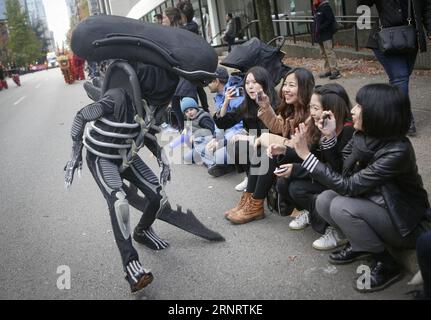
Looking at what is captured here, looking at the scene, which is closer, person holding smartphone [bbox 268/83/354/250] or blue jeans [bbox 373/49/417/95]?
person holding smartphone [bbox 268/83/354/250]

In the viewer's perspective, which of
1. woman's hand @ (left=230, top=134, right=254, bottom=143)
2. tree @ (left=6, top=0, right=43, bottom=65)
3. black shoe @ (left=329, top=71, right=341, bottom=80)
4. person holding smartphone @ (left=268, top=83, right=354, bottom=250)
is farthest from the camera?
tree @ (left=6, top=0, right=43, bottom=65)

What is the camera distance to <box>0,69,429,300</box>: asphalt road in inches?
119

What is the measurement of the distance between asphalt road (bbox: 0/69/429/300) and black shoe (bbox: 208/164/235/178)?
92 mm

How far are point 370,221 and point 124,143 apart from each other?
1669 mm

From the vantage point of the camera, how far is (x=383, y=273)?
2797 mm

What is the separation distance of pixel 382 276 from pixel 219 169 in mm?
2908

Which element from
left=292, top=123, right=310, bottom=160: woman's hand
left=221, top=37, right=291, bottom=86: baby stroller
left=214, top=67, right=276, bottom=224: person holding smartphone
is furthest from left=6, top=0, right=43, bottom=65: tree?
left=292, top=123, right=310, bottom=160: woman's hand

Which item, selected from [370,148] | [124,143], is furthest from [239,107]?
[370,148]

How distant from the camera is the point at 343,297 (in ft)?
9.01

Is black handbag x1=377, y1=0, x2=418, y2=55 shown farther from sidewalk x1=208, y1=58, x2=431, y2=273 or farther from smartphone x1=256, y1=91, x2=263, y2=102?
smartphone x1=256, y1=91, x2=263, y2=102

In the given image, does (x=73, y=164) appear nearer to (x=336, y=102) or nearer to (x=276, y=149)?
(x=276, y=149)

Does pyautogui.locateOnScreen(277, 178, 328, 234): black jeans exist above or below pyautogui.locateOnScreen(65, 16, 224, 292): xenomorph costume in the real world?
below

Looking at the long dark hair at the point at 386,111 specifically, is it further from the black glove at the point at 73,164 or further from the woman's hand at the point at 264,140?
the black glove at the point at 73,164

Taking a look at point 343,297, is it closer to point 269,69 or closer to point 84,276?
point 84,276
